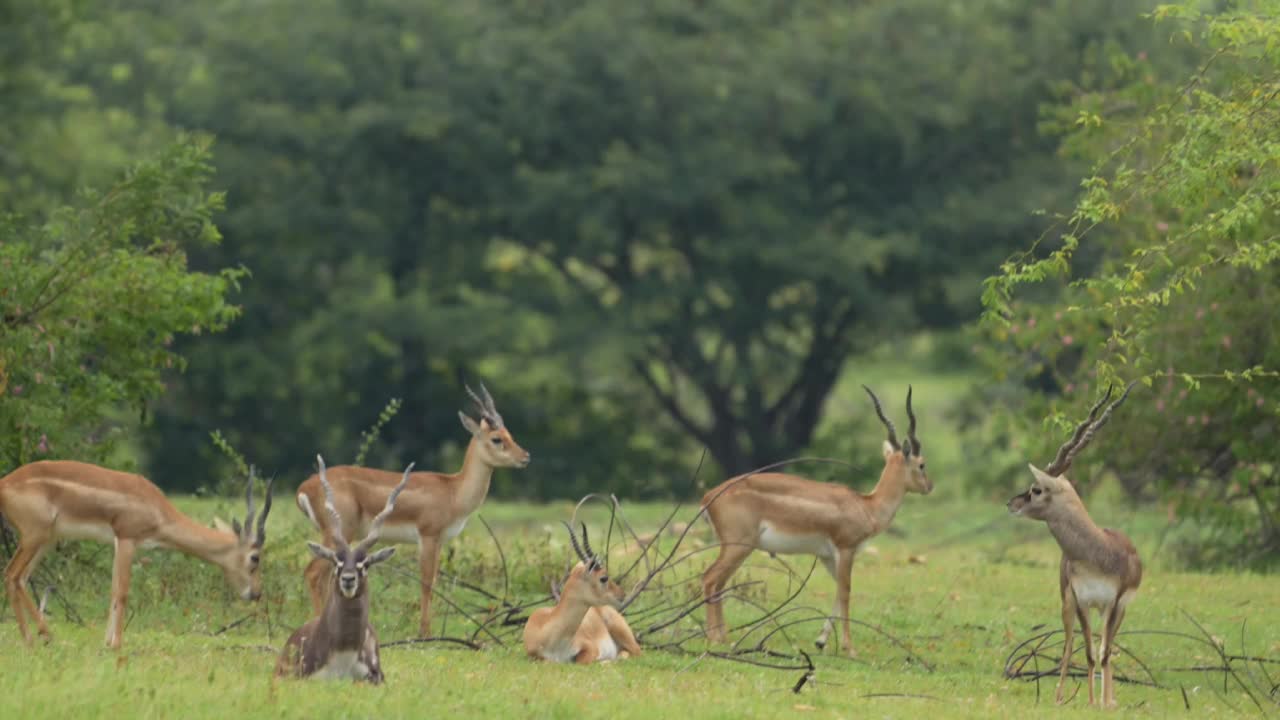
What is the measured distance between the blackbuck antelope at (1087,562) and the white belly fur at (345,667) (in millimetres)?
4127

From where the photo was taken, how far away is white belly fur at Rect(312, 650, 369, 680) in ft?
35.1

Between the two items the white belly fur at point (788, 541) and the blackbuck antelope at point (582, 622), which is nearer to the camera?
the blackbuck antelope at point (582, 622)

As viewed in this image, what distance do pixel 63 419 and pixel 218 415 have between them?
1872 cm

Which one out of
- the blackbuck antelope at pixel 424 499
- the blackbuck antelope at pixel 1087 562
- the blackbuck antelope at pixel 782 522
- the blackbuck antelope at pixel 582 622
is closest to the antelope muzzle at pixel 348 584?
the blackbuck antelope at pixel 582 622

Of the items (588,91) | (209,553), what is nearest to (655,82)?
(588,91)

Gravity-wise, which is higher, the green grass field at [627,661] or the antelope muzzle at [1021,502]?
the antelope muzzle at [1021,502]

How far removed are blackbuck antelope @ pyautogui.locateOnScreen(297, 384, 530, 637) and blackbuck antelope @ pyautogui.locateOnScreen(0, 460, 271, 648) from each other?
1.21 m

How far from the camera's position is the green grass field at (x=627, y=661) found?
33.4 feet

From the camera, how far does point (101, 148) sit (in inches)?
1277

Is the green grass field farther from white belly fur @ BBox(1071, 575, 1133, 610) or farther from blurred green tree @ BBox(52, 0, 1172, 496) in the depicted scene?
blurred green tree @ BBox(52, 0, 1172, 496)

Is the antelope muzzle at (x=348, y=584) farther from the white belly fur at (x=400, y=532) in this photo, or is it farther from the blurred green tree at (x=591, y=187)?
the blurred green tree at (x=591, y=187)

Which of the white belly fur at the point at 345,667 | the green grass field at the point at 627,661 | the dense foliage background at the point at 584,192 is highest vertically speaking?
the dense foliage background at the point at 584,192

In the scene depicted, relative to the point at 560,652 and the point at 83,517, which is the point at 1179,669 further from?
the point at 83,517

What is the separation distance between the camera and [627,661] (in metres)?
13.0
